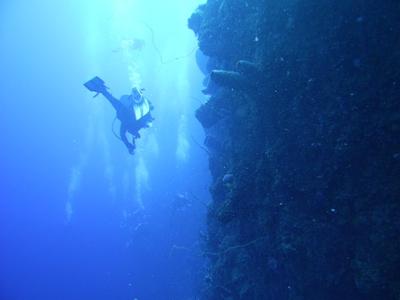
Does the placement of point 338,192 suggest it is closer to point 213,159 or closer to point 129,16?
point 213,159

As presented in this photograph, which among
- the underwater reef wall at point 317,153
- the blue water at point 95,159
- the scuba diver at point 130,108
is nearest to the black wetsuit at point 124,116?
the scuba diver at point 130,108

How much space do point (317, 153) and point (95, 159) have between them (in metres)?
43.8

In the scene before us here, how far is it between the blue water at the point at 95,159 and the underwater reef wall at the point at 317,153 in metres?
7.54

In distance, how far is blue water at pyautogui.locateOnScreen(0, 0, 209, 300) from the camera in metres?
22.2

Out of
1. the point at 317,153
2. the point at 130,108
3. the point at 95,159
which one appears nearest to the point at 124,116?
the point at 130,108

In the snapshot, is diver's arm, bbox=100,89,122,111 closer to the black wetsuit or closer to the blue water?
the black wetsuit

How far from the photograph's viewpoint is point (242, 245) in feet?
20.8

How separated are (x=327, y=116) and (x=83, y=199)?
41.4 metres

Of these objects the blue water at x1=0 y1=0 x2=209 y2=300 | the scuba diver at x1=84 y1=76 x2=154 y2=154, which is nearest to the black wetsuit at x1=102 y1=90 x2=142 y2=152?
the scuba diver at x1=84 y1=76 x2=154 y2=154

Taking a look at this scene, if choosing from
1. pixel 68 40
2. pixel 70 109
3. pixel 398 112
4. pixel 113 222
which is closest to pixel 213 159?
pixel 398 112

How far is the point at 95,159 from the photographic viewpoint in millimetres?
45469

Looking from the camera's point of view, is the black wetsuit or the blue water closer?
the black wetsuit

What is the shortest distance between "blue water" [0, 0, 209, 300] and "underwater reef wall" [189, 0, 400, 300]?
24.7 feet

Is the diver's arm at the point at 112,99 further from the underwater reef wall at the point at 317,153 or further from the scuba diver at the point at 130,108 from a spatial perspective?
the underwater reef wall at the point at 317,153
